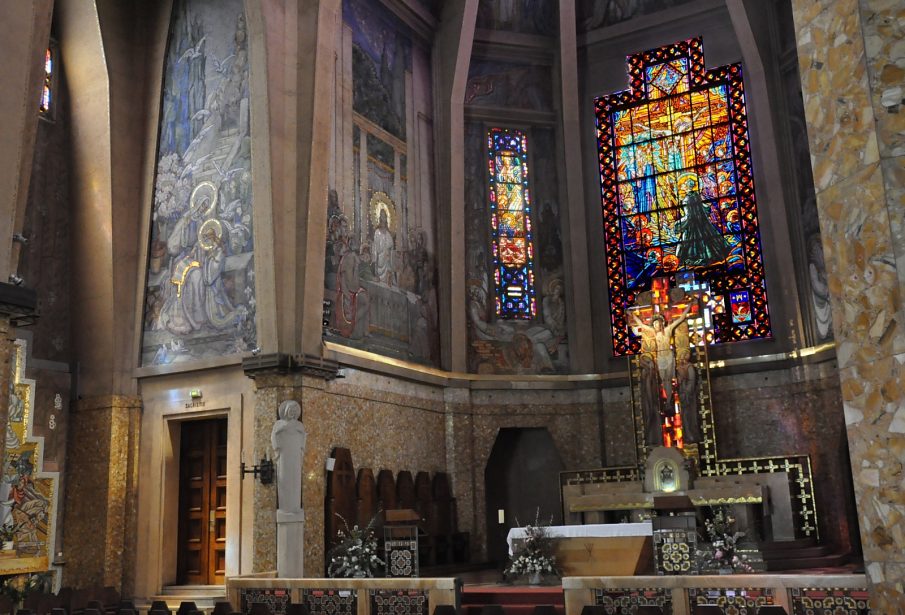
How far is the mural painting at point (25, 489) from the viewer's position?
13.4 m

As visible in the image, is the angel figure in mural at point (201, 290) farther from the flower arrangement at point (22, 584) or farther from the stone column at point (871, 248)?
the stone column at point (871, 248)

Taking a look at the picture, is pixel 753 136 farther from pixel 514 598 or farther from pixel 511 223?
pixel 514 598

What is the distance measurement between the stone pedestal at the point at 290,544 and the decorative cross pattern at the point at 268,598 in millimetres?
1937

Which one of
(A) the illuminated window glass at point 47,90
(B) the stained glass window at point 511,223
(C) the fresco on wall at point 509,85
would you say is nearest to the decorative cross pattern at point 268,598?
(B) the stained glass window at point 511,223

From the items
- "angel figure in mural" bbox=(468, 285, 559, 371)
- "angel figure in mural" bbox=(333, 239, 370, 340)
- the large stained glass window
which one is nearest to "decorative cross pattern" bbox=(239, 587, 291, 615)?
"angel figure in mural" bbox=(333, 239, 370, 340)

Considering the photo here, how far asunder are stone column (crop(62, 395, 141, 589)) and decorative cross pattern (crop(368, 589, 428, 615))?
6408mm

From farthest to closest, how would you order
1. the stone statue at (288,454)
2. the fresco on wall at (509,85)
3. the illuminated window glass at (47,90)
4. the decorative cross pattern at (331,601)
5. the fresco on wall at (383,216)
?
the fresco on wall at (509,85), the illuminated window glass at (47,90), the fresco on wall at (383,216), the stone statue at (288,454), the decorative cross pattern at (331,601)

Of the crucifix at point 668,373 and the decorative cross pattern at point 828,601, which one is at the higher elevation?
the crucifix at point 668,373

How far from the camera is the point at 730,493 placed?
1432 centimetres

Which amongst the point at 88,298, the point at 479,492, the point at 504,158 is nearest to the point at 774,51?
the point at 504,158

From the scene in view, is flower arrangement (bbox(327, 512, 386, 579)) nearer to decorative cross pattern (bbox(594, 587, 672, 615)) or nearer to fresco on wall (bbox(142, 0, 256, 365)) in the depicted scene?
fresco on wall (bbox(142, 0, 256, 365))

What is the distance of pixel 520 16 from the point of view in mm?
19625

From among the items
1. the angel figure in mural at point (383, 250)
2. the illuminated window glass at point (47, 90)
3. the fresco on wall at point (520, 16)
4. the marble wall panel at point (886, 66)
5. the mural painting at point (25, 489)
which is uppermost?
the fresco on wall at point (520, 16)

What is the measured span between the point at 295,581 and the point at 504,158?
1153 centimetres
